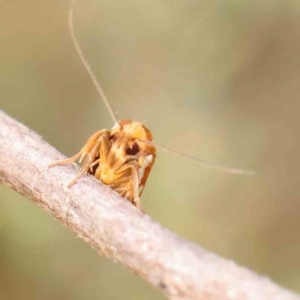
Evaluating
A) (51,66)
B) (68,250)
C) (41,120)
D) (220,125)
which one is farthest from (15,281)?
(220,125)

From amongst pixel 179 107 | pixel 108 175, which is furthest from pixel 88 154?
pixel 179 107

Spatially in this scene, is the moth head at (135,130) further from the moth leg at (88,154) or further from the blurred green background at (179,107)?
the blurred green background at (179,107)

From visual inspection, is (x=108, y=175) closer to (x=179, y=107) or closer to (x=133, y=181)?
(x=133, y=181)

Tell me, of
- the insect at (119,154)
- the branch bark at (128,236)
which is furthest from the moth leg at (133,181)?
the branch bark at (128,236)

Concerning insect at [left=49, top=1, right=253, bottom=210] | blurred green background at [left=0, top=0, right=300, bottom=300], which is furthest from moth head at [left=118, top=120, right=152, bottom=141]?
blurred green background at [left=0, top=0, right=300, bottom=300]

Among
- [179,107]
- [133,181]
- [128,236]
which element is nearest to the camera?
[128,236]

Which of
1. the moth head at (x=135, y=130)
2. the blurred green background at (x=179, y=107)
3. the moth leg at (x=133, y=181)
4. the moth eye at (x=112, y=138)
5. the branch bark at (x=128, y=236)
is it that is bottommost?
the branch bark at (x=128, y=236)
